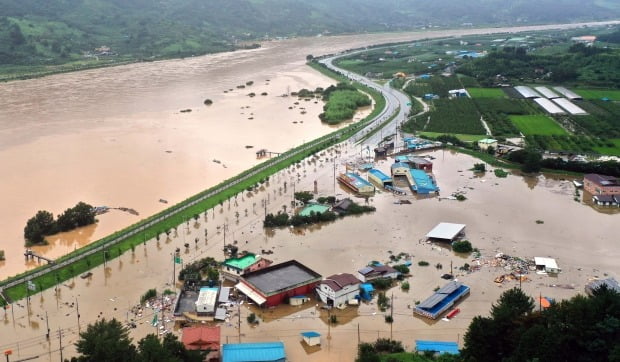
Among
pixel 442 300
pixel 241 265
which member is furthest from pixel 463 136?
pixel 241 265

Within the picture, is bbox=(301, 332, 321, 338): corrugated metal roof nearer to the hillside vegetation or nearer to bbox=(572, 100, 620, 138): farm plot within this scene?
bbox=(572, 100, 620, 138): farm plot

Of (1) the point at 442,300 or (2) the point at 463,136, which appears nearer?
(1) the point at 442,300

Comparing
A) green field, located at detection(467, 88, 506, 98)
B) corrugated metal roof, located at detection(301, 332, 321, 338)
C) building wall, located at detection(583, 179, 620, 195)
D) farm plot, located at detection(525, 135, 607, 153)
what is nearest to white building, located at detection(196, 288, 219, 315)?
corrugated metal roof, located at detection(301, 332, 321, 338)

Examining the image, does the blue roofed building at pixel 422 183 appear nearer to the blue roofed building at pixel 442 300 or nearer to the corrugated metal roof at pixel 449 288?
the blue roofed building at pixel 442 300

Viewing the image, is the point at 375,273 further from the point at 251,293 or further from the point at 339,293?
the point at 251,293

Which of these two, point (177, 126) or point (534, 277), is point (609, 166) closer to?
point (534, 277)

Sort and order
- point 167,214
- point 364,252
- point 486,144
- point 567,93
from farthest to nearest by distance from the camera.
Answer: point 567,93 → point 486,144 → point 167,214 → point 364,252

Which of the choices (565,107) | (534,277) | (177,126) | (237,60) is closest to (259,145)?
(177,126)
